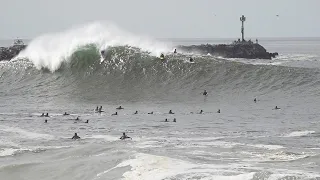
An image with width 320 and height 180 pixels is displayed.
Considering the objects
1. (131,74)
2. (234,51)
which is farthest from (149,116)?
(234,51)

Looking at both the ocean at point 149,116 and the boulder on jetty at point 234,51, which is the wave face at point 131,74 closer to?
the ocean at point 149,116

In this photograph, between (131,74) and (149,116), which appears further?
(131,74)

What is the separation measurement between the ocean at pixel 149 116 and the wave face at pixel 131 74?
80mm

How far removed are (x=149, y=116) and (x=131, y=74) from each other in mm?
13293

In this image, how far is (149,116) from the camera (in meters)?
27.2

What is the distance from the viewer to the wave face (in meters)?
35.5

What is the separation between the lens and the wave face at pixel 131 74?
116 feet

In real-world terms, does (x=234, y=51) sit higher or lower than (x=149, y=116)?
higher

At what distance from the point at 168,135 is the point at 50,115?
31.1ft

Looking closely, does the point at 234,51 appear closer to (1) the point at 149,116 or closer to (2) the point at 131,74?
(2) the point at 131,74

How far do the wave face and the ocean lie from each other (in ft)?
0.26

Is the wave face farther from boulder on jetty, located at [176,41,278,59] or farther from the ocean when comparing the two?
boulder on jetty, located at [176,41,278,59]

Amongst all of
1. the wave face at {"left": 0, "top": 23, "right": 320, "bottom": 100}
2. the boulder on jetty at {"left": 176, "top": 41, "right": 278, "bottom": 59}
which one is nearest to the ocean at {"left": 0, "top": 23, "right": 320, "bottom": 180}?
the wave face at {"left": 0, "top": 23, "right": 320, "bottom": 100}

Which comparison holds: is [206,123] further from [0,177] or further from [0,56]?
[0,56]
